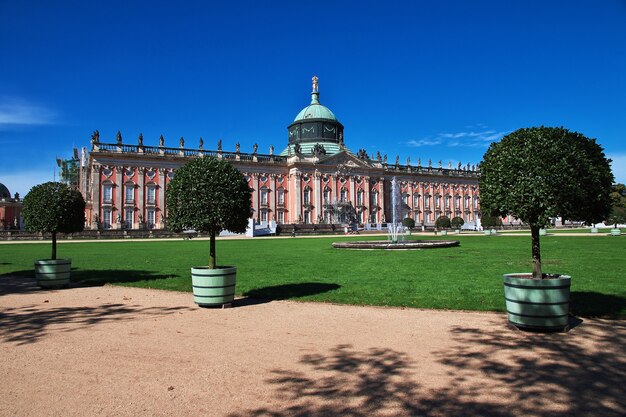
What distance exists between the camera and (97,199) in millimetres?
55344

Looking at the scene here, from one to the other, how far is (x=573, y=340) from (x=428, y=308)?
2660 mm

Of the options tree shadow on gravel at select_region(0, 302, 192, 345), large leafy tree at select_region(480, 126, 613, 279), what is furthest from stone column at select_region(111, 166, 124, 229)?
large leafy tree at select_region(480, 126, 613, 279)

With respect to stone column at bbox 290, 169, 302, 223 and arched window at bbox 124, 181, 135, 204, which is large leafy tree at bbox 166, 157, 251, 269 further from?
stone column at bbox 290, 169, 302, 223

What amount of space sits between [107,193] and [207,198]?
51910mm

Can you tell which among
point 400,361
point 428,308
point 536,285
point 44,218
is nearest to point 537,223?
point 536,285

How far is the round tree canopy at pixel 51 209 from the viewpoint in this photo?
12211 millimetres

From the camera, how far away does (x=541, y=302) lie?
6.46m

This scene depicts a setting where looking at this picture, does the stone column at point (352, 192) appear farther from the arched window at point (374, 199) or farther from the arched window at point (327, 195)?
the arched window at point (374, 199)

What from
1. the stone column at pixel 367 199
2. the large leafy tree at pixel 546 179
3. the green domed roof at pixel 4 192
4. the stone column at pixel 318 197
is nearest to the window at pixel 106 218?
the stone column at pixel 318 197

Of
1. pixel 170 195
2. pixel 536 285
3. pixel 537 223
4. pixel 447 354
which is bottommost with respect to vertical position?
pixel 447 354

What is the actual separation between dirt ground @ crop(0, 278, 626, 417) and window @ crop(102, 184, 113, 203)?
170ft

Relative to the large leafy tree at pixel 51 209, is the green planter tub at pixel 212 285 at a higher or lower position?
lower

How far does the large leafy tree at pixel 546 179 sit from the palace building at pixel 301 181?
4499 cm

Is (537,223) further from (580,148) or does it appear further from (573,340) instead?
(573,340)
